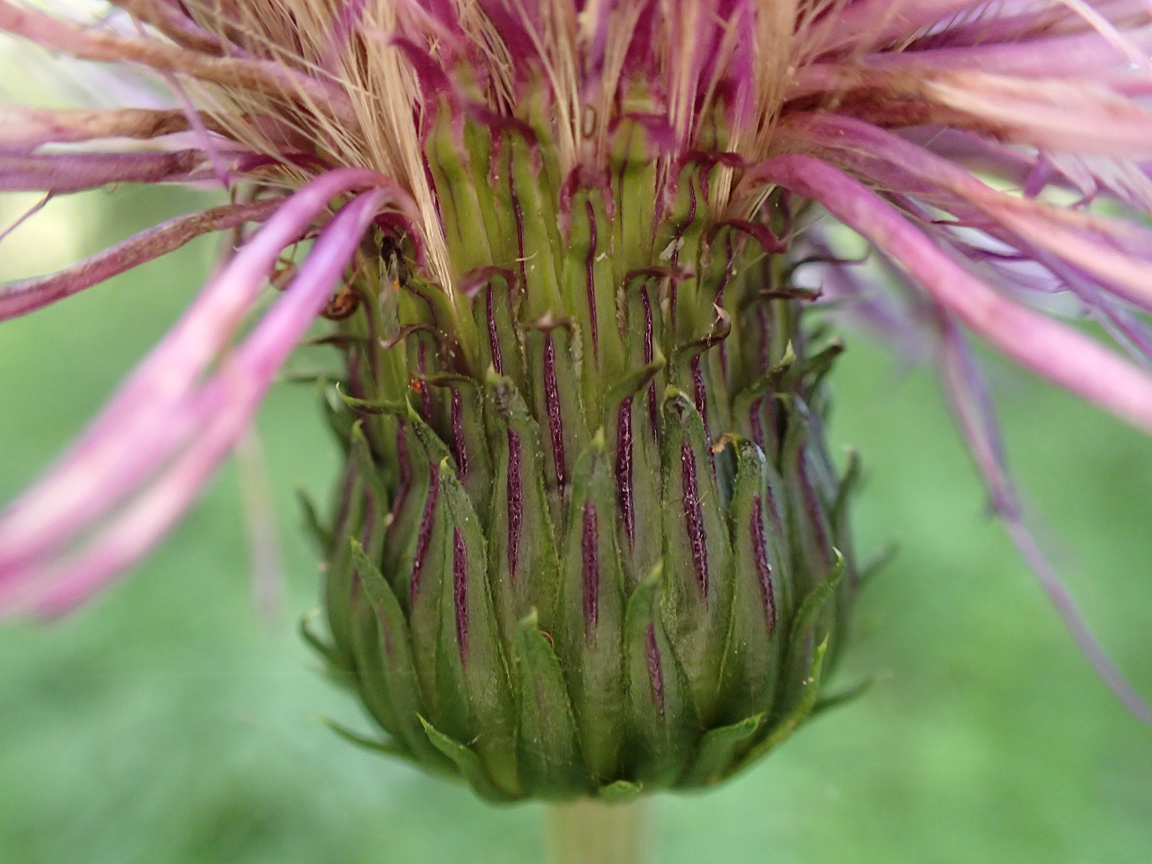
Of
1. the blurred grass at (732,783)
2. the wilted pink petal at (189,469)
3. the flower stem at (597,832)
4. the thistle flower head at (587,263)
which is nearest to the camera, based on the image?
the wilted pink petal at (189,469)

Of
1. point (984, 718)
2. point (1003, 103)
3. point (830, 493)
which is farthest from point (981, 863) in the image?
point (1003, 103)

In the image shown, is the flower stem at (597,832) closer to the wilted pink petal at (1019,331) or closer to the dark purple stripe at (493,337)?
the dark purple stripe at (493,337)

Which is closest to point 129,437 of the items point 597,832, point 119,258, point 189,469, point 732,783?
point 189,469

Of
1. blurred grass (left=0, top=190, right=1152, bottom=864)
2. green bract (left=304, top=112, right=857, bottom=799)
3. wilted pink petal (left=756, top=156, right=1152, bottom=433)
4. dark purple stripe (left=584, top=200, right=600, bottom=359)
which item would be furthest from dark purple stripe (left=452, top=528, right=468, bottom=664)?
blurred grass (left=0, top=190, right=1152, bottom=864)

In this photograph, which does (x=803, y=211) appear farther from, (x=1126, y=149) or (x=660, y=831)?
(x=660, y=831)

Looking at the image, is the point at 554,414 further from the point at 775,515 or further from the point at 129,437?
the point at 129,437

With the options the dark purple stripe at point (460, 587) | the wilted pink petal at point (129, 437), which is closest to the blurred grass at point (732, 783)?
the dark purple stripe at point (460, 587)

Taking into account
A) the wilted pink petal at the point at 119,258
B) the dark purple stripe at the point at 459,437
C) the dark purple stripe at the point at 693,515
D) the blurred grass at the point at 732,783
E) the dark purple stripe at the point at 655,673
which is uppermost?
the wilted pink petal at the point at 119,258
